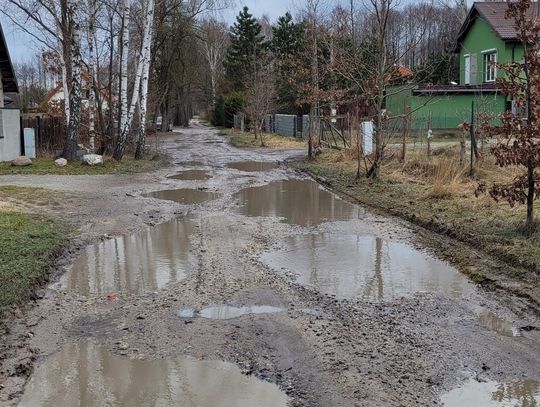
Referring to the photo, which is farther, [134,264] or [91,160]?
[91,160]

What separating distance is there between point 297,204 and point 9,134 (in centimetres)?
1496

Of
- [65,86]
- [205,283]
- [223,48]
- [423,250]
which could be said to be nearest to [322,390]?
[205,283]

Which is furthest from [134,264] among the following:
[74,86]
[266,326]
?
[74,86]

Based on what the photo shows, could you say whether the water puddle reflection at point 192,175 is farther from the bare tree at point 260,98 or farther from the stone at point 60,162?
the bare tree at point 260,98

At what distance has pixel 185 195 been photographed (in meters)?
14.6

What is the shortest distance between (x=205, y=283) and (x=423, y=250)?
344 cm

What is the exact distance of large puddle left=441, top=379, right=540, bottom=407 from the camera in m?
4.12

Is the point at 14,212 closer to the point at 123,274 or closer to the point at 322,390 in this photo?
the point at 123,274

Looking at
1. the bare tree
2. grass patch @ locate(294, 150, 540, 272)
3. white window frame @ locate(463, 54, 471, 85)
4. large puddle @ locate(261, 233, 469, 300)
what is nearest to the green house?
white window frame @ locate(463, 54, 471, 85)

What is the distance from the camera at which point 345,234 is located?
32.4 feet

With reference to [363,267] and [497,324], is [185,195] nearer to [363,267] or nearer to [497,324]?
[363,267]

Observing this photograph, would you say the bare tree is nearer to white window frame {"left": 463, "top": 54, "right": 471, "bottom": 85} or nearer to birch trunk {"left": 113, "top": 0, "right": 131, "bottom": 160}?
white window frame {"left": 463, "top": 54, "right": 471, "bottom": 85}

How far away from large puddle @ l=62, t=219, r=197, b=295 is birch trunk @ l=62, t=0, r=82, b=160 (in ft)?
→ 39.8

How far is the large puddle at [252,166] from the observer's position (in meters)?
21.3
